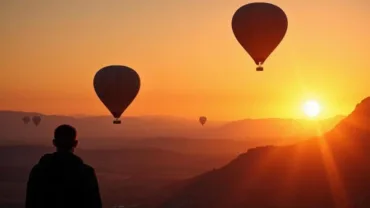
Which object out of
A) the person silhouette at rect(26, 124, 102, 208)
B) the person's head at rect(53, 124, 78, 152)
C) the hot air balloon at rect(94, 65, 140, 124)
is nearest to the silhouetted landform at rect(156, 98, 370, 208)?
the hot air balloon at rect(94, 65, 140, 124)

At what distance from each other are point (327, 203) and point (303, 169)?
1110cm

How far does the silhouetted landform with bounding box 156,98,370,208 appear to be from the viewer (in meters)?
69.4

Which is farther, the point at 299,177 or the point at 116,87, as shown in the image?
the point at 299,177

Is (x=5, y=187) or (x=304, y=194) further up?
(x=5, y=187)

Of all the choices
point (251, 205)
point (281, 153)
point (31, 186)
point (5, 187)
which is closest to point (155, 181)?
point (5, 187)

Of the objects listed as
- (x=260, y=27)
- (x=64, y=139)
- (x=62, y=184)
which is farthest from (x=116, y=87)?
(x=62, y=184)

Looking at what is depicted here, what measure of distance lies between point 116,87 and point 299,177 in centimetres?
3643

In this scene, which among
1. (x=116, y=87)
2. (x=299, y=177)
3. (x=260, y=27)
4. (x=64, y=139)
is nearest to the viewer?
(x=64, y=139)

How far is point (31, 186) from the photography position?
7039mm

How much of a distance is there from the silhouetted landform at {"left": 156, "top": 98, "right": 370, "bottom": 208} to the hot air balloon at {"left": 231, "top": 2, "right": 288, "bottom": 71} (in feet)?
94.0

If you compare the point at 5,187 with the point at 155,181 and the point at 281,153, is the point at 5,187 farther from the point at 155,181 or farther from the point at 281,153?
the point at 281,153

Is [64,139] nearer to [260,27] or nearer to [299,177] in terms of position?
[260,27]

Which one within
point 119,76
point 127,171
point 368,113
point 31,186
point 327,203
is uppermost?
point 127,171

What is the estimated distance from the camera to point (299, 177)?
75.9 metres
